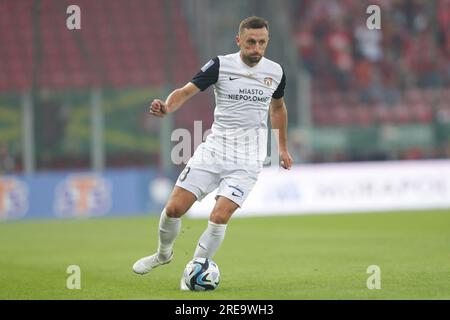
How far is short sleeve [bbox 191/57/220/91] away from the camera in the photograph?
884 cm

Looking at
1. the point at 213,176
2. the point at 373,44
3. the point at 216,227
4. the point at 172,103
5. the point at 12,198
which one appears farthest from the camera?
the point at 373,44

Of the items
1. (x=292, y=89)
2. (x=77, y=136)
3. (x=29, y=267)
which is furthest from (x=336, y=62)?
(x=29, y=267)

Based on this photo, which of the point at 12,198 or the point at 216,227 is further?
the point at 12,198

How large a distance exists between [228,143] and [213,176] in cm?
33

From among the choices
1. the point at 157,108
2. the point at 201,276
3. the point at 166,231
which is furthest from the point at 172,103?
the point at 201,276

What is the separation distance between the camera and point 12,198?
70.1 feet

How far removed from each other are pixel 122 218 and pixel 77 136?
280 cm

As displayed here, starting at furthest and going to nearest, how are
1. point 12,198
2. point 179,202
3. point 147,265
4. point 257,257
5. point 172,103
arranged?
point 12,198 → point 257,257 → point 147,265 → point 179,202 → point 172,103

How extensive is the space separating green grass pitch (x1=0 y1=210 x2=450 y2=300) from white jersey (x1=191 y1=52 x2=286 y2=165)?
1.25 meters

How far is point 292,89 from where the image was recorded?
2300 cm

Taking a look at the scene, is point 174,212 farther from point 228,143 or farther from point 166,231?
point 228,143

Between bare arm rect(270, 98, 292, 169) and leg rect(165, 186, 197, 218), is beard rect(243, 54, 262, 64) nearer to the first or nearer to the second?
bare arm rect(270, 98, 292, 169)
